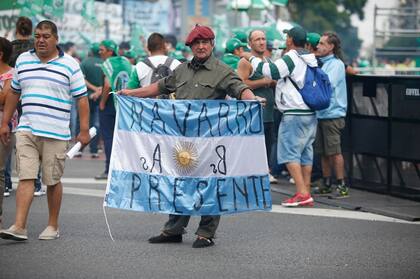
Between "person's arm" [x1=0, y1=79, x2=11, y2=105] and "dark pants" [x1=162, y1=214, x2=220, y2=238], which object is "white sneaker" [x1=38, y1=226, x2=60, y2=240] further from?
"person's arm" [x1=0, y1=79, x2=11, y2=105]

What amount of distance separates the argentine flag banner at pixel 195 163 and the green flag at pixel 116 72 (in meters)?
5.87

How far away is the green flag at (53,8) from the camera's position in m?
19.6

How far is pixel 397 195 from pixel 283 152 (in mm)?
1860

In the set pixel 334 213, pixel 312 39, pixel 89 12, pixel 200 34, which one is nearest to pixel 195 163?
pixel 200 34

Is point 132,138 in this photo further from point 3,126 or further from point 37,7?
point 37,7

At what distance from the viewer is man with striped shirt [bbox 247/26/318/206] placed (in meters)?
12.4

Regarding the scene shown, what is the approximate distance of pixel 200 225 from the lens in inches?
381

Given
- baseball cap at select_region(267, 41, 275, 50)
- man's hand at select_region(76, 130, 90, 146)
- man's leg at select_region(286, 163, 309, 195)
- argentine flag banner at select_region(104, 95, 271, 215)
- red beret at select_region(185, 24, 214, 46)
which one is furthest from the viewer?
baseball cap at select_region(267, 41, 275, 50)

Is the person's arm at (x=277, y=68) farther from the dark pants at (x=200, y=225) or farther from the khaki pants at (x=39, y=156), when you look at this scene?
the khaki pants at (x=39, y=156)

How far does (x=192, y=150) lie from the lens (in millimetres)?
9555

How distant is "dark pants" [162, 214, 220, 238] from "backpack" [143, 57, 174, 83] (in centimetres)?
278

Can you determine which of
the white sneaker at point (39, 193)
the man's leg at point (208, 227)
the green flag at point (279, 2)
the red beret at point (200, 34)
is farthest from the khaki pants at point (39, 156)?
the green flag at point (279, 2)

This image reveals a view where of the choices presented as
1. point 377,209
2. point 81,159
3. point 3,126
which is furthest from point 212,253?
point 81,159

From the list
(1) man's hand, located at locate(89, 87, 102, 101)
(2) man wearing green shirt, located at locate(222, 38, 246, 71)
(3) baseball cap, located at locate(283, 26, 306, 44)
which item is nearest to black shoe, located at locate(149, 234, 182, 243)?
(3) baseball cap, located at locate(283, 26, 306, 44)
